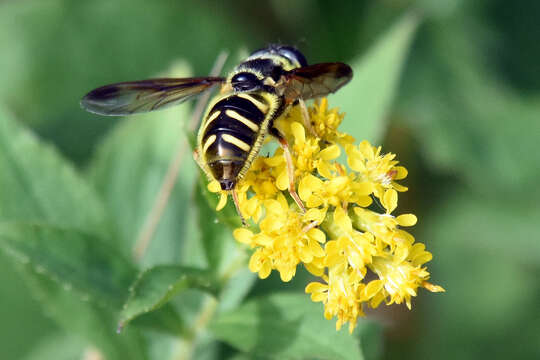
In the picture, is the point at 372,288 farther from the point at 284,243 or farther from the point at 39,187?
the point at 39,187

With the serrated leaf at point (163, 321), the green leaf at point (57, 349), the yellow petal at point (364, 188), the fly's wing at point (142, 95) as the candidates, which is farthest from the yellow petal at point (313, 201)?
the green leaf at point (57, 349)

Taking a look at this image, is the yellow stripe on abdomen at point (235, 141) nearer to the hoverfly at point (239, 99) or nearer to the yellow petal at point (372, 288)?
the hoverfly at point (239, 99)

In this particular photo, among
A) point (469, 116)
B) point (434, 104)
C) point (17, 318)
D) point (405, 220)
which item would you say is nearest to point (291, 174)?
point (405, 220)

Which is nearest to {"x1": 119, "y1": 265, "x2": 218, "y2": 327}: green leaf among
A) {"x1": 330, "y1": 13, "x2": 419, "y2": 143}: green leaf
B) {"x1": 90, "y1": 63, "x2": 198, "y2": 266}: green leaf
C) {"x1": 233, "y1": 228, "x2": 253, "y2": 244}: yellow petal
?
{"x1": 233, "y1": 228, "x2": 253, "y2": 244}: yellow petal

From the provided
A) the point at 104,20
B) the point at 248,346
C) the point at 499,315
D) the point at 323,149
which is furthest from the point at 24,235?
the point at 499,315

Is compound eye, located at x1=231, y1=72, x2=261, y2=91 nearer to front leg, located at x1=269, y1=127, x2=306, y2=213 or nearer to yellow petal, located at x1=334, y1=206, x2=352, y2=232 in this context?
front leg, located at x1=269, y1=127, x2=306, y2=213

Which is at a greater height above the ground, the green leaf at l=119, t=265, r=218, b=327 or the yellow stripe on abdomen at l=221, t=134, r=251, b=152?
the yellow stripe on abdomen at l=221, t=134, r=251, b=152

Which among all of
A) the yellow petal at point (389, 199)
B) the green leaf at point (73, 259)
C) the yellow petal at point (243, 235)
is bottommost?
the green leaf at point (73, 259)

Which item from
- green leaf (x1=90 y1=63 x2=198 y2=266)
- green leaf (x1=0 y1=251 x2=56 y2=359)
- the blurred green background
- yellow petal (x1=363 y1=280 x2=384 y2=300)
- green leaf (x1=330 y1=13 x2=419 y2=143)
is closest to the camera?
yellow petal (x1=363 y1=280 x2=384 y2=300)
